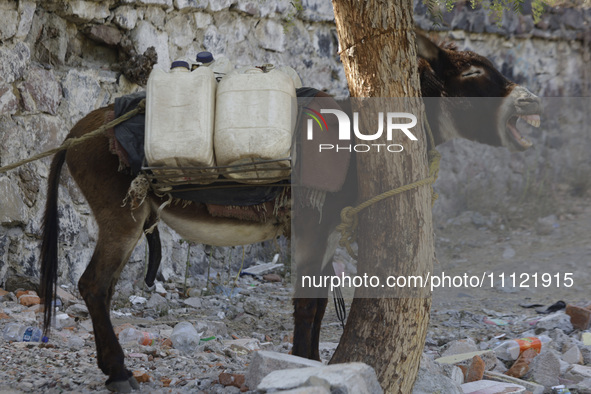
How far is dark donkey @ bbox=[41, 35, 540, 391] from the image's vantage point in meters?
2.80

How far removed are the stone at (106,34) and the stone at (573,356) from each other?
3704mm

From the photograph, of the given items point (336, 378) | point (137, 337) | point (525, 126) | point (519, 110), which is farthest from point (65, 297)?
point (525, 126)

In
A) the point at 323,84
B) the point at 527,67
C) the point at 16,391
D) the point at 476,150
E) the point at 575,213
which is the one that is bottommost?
the point at 16,391

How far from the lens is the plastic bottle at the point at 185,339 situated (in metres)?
3.55

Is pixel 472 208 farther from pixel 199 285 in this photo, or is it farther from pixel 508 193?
pixel 199 285

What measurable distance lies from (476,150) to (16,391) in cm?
609

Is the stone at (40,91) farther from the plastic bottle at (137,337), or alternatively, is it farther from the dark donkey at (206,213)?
the plastic bottle at (137,337)

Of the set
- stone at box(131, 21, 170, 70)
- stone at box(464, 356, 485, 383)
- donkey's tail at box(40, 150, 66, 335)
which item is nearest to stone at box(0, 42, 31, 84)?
stone at box(131, 21, 170, 70)

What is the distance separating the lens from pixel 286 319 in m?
4.48

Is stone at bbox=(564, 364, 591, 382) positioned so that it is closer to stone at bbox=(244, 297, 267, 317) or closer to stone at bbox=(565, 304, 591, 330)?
stone at bbox=(565, 304, 591, 330)

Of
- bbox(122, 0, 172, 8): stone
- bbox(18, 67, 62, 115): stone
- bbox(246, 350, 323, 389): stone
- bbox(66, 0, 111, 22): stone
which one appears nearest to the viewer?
bbox(246, 350, 323, 389): stone

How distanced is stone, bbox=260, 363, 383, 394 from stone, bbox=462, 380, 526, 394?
0.71 metres

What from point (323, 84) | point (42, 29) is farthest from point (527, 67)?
point (42, 29)

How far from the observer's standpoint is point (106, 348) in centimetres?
277
